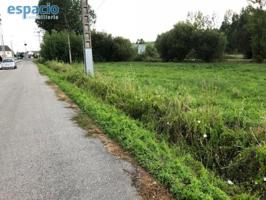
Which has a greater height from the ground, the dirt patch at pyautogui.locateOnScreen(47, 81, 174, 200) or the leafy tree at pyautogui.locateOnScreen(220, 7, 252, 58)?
the leafy tree at pyautogui.locateOnScreen(220, 7, 252, 58)

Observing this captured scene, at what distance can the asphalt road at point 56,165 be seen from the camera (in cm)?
386

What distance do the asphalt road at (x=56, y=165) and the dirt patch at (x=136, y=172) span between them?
10cm

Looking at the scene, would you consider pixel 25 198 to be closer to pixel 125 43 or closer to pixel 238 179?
pixel 238 179

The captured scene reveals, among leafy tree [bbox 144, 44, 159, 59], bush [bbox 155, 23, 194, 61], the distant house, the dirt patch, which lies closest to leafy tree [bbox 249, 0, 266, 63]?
bush [bbox 155, 23, 194, 61]

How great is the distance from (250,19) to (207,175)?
45.1 meters

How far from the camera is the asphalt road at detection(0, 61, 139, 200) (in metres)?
3.86

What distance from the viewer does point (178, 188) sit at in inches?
150

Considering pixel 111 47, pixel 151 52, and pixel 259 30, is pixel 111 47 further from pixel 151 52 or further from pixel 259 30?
pixel 259 30

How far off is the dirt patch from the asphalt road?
0.10 meters

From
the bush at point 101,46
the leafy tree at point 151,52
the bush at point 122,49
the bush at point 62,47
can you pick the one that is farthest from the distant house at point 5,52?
the leafy tree at point 151,52

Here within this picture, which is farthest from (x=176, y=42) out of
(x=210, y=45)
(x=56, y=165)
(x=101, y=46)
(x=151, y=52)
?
(x=56, y=165)

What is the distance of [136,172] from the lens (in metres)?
4.43

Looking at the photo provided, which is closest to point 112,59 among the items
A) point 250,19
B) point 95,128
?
point 250,19

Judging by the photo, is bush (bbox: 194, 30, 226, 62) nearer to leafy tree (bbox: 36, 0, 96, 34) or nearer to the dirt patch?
leafy tree (bbox: 36, 0, 96, 34)
